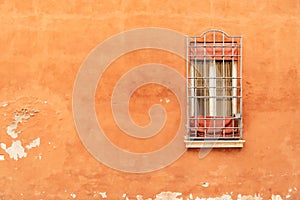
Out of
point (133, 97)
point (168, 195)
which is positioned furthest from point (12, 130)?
point (168, 195)

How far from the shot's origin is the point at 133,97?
22.6ft

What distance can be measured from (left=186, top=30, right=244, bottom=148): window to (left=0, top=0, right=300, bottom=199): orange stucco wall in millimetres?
136

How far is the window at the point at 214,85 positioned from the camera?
6.89 metres

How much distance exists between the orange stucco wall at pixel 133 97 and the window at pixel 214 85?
14cm

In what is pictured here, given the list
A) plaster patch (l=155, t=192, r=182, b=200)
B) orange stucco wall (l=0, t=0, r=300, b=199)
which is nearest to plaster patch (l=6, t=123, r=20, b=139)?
orange stucco wall (l=0, t=0, r=300, b=199)

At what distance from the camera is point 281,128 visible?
692 cm

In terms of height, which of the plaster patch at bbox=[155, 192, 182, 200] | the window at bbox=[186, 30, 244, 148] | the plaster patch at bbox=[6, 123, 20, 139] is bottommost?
the plaster patch at bbox=[155, 192, 182, 200]

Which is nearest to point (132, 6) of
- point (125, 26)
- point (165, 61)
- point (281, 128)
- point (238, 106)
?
point (125, 26)

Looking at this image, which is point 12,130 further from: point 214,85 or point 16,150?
point 214,85

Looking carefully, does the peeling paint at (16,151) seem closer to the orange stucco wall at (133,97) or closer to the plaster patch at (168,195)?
the orange stucco wall at (133,97)

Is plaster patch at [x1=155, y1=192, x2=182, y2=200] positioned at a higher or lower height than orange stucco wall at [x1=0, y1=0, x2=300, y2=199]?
lower

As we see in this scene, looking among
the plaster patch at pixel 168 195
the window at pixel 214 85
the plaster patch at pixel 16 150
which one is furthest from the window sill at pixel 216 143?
the plaster patch at pixel 16 150

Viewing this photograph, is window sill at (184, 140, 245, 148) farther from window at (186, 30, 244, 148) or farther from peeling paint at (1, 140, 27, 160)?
peeling paint at (1, 140, 27, 160)

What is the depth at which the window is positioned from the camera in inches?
271
